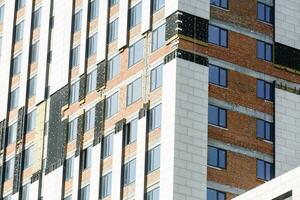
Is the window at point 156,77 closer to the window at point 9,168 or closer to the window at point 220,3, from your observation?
the window at point 220,3

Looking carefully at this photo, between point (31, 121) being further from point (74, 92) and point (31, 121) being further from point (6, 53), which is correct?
point (6, 53)

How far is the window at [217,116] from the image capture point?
273 ft

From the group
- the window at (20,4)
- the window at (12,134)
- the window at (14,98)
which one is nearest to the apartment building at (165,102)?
the window at (12,134)

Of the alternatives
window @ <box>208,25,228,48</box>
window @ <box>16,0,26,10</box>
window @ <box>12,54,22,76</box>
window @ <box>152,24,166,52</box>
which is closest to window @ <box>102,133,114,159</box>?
window @ <box>152,24,166,52</box>

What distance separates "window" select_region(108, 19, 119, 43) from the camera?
3570 inches

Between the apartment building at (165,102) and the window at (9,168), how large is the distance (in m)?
1.12

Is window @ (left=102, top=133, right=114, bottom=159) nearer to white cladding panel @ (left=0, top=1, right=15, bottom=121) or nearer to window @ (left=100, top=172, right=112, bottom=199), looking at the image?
window @ (left=100, top=172, right=112, bottom=199)

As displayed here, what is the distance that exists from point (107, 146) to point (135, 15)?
9091mm

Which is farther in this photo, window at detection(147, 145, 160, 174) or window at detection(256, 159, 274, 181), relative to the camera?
window at detection(256, 159, 274, 181)

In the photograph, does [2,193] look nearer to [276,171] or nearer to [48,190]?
[48,190]

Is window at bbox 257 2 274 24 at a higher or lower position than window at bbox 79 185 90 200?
higher

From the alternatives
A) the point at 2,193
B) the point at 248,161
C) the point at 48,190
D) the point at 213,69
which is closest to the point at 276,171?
the point at 248,161

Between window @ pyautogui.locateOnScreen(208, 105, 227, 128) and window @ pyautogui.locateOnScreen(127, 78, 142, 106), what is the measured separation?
200 inches

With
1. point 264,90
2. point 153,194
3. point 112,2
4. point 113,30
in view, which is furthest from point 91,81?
point 153,194
